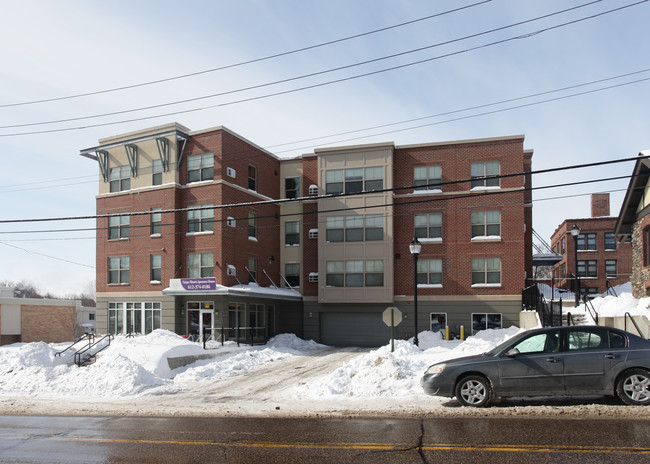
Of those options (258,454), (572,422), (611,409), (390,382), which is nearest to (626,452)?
(572,422)

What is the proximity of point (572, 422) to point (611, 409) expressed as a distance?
1.33 meters

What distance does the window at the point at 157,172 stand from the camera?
3488cm

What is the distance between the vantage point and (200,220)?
33281 millimetres

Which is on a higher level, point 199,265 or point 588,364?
point 199,265

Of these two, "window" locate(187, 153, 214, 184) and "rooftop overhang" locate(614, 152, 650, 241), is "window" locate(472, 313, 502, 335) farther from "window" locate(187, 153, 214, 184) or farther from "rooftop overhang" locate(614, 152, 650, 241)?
"window" locate(187, 153, 214, 184)

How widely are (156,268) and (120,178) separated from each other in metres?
6.42

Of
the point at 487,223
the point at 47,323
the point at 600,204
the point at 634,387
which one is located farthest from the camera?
the point at 600,204

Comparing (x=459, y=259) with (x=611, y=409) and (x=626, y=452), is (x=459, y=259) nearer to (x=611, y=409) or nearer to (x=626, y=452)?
(x=611, y=409)

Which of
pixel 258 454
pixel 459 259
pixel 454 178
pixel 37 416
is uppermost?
pixel 454 178

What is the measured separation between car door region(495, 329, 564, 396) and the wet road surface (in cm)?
104

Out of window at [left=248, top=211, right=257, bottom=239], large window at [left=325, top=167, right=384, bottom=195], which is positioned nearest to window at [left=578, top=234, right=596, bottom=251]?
large window at [left=325, top=167, right=384, bottom=195]

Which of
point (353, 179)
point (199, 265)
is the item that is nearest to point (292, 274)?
point (199, 265)

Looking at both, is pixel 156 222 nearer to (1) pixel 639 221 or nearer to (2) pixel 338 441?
(1) pixel 639 221

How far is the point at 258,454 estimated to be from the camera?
8.66m
